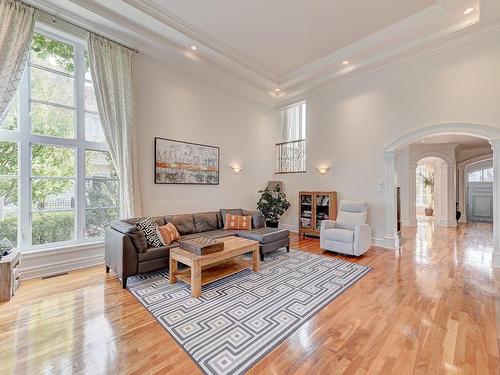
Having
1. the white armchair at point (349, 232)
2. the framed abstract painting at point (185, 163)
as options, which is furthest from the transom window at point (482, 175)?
the framed abstract painting at point (185, 163)

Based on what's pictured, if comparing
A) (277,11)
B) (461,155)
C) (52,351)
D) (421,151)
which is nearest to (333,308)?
(52,351)

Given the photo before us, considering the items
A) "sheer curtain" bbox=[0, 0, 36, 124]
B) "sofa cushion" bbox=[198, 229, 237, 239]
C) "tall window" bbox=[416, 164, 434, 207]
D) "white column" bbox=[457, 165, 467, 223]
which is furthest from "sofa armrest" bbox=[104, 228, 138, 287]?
"tall window" bbox=[416, 164, 434, 207]

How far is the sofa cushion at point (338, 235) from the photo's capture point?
426 cm

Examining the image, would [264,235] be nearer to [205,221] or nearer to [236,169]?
[205,221]

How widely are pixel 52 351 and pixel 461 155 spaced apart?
36.7 feet

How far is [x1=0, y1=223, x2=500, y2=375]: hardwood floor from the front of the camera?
67.2 inches

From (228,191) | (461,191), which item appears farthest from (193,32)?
(461,191)

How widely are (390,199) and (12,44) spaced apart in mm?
6657

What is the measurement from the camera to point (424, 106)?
4477 millimetres

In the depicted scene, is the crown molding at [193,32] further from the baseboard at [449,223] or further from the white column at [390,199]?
the baseboard at [449,223]

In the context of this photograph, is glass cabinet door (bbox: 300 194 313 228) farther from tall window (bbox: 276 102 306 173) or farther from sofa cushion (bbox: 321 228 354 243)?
sofa cushion (bbox: 321 228 354 243)

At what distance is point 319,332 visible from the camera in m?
2.11

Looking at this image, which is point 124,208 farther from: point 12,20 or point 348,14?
point 348,14

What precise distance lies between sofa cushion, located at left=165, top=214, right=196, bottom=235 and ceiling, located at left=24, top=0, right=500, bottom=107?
3128 millimetres
